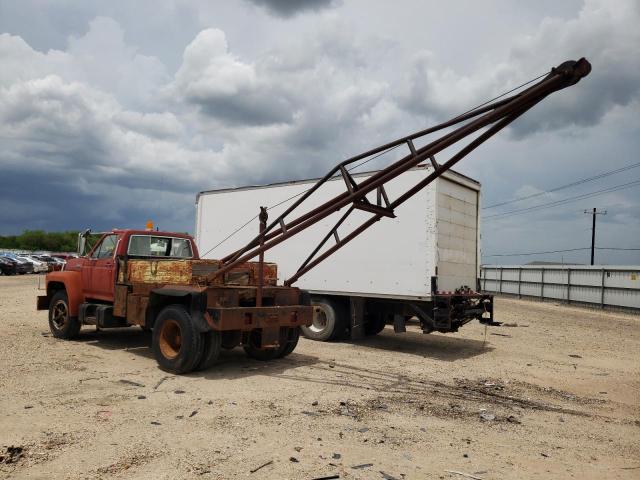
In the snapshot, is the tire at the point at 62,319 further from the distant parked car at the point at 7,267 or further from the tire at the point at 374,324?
the distant parked car at the point at 7,267

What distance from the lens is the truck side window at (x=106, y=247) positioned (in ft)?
31.8

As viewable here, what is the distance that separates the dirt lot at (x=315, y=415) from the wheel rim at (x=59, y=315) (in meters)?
0.47

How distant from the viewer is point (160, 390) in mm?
6773

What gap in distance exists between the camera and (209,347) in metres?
7.72

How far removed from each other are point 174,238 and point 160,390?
4.29 meters

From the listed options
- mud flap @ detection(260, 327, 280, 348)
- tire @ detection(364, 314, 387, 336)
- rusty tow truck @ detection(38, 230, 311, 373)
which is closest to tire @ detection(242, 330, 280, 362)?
rusty tow truck @ detection(38, 230, 311, 373)

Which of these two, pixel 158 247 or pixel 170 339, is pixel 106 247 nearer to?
pixel 158 247

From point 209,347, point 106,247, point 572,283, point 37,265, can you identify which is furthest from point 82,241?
point 37,265

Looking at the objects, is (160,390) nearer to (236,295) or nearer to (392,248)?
(236,295)

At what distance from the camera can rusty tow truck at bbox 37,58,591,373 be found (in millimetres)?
6859

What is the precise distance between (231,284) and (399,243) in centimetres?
380

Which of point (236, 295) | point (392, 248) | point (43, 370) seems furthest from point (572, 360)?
point (43, 370)

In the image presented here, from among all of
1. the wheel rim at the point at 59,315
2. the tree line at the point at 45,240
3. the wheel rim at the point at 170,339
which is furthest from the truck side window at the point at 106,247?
the tree line at the point at 45,240

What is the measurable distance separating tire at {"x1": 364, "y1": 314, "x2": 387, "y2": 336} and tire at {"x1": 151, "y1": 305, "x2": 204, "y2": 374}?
5001mm
